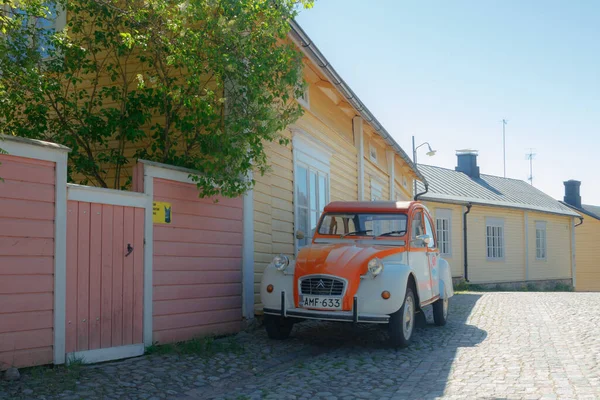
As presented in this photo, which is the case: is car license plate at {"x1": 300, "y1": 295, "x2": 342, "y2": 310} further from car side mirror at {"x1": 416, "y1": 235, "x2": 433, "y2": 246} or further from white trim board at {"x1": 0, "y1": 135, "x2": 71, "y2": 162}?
white trim board at {"x1": 0, "y1": 135, "x2": 71, "y2": 162}

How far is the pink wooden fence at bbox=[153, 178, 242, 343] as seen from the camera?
7.18 metres

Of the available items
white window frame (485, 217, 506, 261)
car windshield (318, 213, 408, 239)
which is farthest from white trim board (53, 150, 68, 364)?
white window frame (485, 217, 506, 261)

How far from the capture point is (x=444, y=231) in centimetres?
2519

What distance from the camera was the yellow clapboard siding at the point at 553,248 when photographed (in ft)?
95.2

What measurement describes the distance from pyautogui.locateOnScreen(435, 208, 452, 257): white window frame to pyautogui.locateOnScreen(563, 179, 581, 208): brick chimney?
1423 cm

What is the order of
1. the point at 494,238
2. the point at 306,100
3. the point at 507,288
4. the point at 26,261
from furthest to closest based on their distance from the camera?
1. the point at 494,238
2. the point at 507,288
3. the point at 306,100
4. the point at 26,261

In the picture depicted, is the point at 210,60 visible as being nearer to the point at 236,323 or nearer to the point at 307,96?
the point at 236,323

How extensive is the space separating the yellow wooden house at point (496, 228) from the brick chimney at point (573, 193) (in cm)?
357

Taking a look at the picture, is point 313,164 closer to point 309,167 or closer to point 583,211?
point 309,167

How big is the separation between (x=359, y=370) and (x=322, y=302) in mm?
1161

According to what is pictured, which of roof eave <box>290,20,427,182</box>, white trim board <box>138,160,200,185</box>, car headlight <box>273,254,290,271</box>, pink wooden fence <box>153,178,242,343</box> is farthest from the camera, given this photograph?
roof eave <box>290,20,427,182</box>

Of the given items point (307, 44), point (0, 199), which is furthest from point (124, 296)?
point (307, 44)

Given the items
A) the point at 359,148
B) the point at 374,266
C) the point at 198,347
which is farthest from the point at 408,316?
the point at 359,148

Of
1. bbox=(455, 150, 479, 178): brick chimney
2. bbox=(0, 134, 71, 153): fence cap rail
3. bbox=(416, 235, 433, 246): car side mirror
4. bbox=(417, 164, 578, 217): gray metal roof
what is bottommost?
bbox=(416, 235, 433, 246): car side mirror
